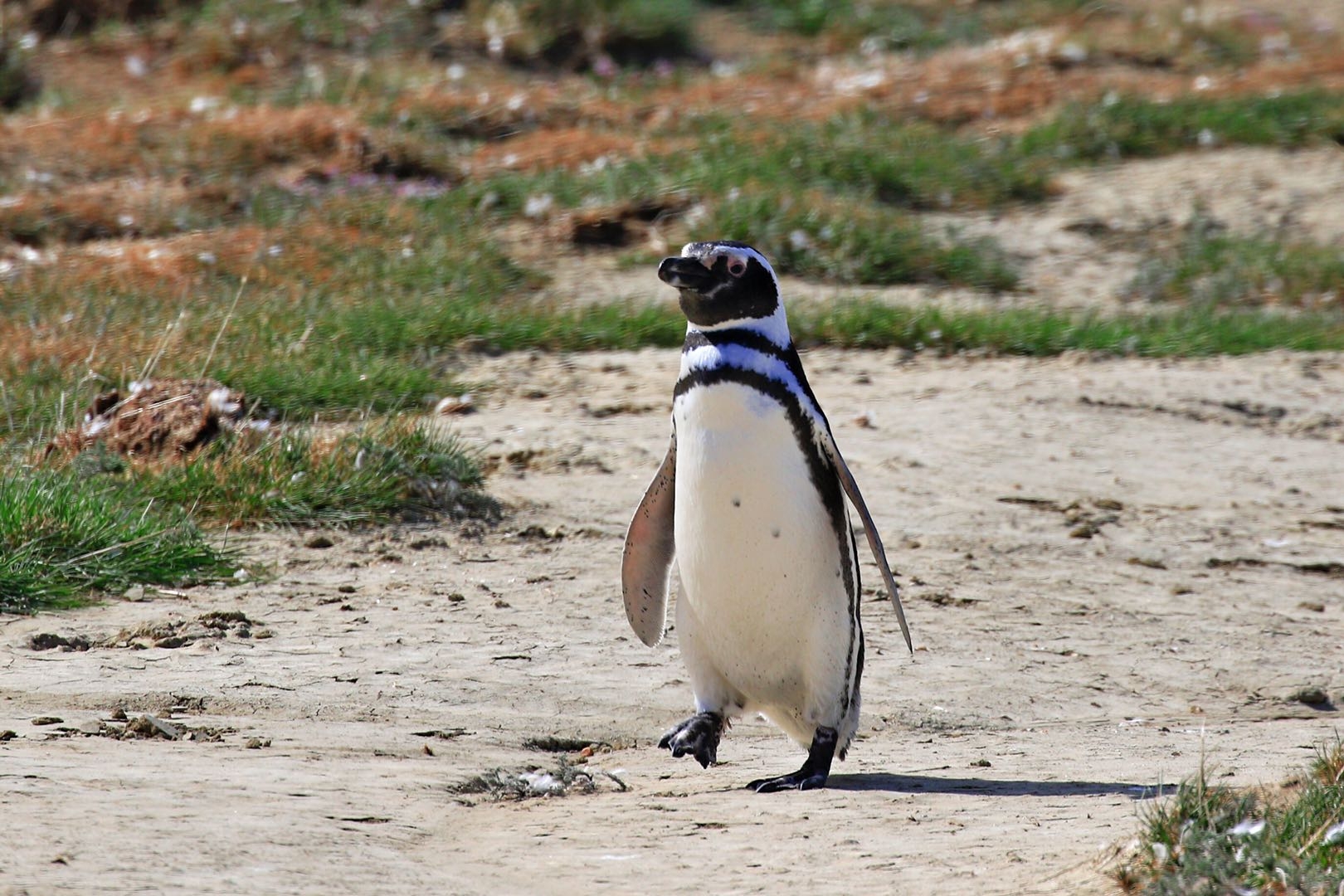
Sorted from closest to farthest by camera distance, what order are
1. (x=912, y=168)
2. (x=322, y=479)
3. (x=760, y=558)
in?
1. (x=760, y=558)
2. (x=322, y=479)
3. (x=912, y=168)

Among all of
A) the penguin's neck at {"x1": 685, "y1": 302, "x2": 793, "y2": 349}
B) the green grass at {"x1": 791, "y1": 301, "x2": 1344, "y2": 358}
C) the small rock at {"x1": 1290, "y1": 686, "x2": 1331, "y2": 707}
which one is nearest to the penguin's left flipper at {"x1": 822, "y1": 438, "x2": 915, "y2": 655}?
the penguin's neck at {"x1": 685, "y1": 302, "x2": 793, "y2": 349}

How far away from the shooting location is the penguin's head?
13.4ft

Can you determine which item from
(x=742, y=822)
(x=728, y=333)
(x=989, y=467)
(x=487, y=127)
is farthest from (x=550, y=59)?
(x=742, y=822)

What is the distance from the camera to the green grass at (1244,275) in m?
9.86

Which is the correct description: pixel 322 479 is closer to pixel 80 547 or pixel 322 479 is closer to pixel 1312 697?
pixel 80 547

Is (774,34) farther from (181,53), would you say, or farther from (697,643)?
(697,643)

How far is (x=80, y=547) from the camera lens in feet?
16.8

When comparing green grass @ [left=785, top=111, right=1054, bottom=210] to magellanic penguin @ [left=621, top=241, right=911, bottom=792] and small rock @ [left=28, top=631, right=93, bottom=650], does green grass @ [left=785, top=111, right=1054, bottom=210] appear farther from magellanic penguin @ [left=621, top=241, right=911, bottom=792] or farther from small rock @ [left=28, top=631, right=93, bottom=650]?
small rock @ [left=28, top=631, right=93, bottom=650]

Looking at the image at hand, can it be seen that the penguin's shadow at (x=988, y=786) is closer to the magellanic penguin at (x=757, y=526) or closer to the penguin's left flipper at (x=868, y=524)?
the magellanic penguin at (x=757, y=526)

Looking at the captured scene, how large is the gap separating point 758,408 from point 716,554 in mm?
358

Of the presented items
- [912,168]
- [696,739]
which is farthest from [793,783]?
[912,168]

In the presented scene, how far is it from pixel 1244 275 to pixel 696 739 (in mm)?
6838

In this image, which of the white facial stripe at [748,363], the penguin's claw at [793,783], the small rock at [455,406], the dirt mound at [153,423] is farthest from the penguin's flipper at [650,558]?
the small rock at [455,406]

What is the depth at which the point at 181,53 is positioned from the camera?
13.3 m
